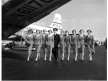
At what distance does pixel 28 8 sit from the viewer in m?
5.31

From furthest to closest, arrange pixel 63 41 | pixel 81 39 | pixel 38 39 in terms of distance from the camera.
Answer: pixel 63 41
pixel 81 39
pixel 38 39

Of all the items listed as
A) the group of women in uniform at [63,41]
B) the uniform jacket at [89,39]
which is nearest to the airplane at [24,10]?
the group of women in uniform at [63,41]

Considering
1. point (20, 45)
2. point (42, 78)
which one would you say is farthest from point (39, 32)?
point (20, 45)

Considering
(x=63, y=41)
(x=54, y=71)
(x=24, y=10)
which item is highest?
(x=24, y=10)

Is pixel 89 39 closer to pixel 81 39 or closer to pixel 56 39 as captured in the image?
pixel 81 39

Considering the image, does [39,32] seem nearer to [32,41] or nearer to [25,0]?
[32,41]

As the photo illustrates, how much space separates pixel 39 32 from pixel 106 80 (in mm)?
3009

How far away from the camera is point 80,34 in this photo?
5.09 meters

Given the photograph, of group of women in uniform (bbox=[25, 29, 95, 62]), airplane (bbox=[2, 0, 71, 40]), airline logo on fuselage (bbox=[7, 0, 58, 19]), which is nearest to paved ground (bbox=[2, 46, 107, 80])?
group of women in uniform (bbox=[25, 29, 95, 62])

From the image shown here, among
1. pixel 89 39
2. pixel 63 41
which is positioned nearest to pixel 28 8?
pixel 63 41

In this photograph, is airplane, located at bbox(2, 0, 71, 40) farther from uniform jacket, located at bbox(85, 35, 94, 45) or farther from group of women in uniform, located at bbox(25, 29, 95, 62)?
uniform jacket, located at bbox(85, 35, 94, 45)

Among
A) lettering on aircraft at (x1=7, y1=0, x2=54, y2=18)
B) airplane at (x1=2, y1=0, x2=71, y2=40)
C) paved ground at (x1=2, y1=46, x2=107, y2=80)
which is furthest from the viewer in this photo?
lettering on aircraft at (x1=7, y1=0, x2=54, y2=18)

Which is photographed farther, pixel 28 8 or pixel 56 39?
pixel 28 8

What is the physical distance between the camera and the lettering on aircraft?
5023mm
